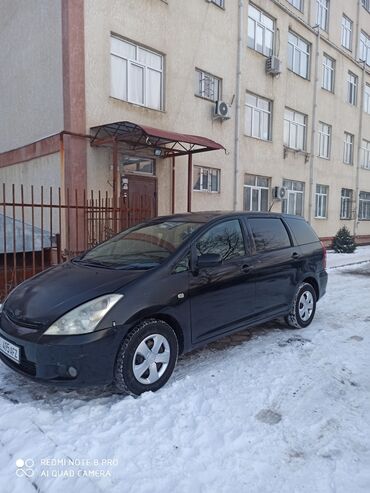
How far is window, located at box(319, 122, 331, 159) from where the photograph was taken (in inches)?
678

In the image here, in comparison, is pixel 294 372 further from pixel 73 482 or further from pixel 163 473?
pixel 73 482

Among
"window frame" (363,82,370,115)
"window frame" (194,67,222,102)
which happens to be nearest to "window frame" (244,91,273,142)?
"window frame" (194,67,222,102)

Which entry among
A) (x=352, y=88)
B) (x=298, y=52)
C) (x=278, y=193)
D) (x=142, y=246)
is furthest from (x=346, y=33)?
(x=142, y=246)

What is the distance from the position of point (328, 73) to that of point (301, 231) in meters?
15.2

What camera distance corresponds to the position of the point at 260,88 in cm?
1337

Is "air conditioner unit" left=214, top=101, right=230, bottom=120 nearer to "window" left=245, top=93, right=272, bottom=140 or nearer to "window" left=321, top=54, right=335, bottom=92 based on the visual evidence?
"window" left=245, top=93, right=272, bottom=140

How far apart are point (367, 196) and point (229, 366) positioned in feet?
68.8

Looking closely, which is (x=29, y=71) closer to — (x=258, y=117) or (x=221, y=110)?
(x=221, y=110)

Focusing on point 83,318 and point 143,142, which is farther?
point 143,142

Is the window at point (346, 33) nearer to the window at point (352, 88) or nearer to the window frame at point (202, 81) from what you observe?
the window at point (352, 88)

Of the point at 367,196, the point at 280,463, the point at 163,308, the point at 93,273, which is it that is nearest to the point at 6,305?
the point at 93,273

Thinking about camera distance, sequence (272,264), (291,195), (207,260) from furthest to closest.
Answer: (291,195) < (272,264) < (207,260)

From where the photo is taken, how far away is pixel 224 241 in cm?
418

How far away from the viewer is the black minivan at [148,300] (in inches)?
118
